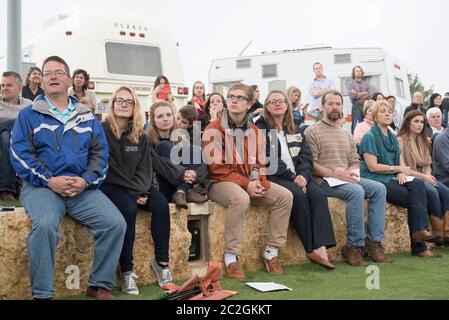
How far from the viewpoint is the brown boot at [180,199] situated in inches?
209

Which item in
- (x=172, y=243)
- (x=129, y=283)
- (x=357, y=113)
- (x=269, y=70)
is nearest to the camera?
(x=129, y=283)

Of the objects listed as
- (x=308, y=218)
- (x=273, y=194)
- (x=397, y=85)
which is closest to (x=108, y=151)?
(x=273, y=194)

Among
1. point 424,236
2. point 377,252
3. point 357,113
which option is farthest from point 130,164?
point 357,113

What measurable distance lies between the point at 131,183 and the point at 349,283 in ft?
Result: 6.77

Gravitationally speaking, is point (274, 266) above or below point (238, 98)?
below

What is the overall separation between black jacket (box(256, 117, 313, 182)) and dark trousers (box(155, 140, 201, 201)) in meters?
0.86

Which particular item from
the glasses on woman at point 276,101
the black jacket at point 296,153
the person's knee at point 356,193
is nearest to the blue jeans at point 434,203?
the person's knee at point 356,193

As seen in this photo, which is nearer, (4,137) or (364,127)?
(4,137)

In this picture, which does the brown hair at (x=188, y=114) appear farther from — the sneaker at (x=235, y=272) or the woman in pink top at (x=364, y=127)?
the woman in pink top at (x=364, y=127)

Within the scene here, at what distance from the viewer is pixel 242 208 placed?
5395mm

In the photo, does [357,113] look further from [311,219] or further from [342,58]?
[311,219]

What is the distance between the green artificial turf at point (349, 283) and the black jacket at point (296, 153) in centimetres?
94

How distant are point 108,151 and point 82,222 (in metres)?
0.61
